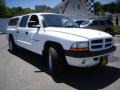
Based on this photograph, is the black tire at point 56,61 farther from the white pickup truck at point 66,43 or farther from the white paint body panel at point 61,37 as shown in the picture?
the white paint body panel at point 61,37

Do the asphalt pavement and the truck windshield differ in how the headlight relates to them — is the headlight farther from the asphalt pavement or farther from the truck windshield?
the truck windshield

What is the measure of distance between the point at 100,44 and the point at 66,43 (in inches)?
36.0

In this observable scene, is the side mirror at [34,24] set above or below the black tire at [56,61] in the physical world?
above

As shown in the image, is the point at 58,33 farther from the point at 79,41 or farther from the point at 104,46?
the point at 104,46

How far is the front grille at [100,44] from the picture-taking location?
5598 millimetres

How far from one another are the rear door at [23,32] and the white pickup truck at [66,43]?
500 millimetres

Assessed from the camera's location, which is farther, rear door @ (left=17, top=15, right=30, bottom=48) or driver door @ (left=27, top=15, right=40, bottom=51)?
rear door @ (left=17, top=15, right=30, bottom=48)

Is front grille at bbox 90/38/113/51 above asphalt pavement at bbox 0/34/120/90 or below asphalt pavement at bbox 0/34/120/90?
above

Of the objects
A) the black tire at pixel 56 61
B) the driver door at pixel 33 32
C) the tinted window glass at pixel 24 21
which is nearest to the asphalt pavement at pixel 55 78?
the black tire at pixel 56 61

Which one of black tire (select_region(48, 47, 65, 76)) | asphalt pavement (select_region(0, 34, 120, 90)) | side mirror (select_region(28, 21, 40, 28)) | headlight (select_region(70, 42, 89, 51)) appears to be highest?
side mirror (select_region(28, 21, 40, 28))

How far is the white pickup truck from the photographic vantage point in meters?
5.49

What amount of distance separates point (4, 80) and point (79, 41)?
7.94 ft

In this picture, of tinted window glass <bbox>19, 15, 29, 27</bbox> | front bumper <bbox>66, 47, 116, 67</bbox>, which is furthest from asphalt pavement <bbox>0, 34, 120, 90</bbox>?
tinted window glass <bbox>19, 15, 29, 27</bbox>

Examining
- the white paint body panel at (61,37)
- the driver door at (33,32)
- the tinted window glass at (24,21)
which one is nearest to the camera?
the white paint body panel at (61,37)
